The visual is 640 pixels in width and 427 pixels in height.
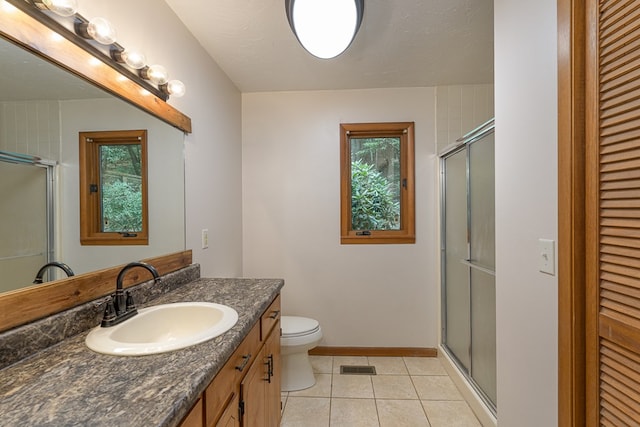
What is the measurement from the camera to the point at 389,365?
238cm

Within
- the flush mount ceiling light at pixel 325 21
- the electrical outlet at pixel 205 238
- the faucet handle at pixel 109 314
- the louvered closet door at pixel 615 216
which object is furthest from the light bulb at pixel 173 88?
the louvered closet door at pixel 615 216

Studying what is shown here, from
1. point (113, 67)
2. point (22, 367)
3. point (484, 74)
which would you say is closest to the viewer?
point (22, 367)

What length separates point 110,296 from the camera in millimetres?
1092

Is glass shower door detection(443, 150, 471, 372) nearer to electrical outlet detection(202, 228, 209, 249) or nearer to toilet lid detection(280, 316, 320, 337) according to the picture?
toilet lid detection(280, 316, 320, 337)

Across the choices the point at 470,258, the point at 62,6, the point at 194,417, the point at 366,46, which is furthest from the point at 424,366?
the point at 62,6

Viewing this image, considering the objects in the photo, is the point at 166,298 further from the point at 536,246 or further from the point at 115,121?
the point at 536,246

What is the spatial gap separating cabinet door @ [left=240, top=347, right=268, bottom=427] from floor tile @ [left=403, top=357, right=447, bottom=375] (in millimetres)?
1446

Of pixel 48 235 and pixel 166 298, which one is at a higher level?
pixel 48 235

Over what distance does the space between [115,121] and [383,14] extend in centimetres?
144

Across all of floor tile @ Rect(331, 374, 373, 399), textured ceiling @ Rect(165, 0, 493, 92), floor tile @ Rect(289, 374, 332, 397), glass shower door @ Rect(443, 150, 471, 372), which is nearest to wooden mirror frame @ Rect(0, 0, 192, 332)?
textured ceiling @ Rect(165, 0, 493, 92)

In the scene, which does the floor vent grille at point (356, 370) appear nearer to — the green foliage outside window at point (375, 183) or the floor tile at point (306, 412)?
the floor tile at point (306, 412)

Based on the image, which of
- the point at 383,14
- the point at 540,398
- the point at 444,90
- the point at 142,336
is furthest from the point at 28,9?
the point at 444,90

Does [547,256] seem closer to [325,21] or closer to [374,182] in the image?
[325,21]

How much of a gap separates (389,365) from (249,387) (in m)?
1.64
